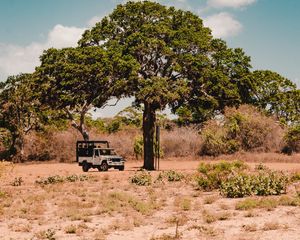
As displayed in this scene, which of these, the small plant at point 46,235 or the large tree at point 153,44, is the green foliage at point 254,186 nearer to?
the small plant at point 46,235

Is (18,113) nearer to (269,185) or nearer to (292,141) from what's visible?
(292,141)

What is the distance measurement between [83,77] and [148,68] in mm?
4841

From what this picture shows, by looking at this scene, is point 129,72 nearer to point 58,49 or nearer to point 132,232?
point 58,49

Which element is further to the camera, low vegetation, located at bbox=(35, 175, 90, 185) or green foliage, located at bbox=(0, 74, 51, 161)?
green foliage, located at bbox=(0, 74, 51, 161)

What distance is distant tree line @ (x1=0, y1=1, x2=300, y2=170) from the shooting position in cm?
3475

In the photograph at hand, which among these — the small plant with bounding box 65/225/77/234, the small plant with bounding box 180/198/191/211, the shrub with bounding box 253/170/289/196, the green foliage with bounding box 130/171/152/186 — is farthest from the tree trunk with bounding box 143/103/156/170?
the small plant with bounding box 65/225/77/234

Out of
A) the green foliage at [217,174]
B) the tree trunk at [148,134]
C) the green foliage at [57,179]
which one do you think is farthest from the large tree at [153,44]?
the green foliage at [217,174]

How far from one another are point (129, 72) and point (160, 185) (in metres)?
12.3

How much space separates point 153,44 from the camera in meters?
34.8

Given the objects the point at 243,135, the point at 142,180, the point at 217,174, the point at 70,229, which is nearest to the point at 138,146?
the point at 243,135

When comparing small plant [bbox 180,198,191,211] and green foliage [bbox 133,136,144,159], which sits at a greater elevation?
green foliage [bbox 133,136,144,159]

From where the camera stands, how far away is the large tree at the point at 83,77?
34.8 metres

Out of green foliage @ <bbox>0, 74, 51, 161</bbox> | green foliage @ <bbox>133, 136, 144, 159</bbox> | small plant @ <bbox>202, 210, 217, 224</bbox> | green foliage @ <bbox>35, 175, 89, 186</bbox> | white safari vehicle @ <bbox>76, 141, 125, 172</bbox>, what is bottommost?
small plant @ <bbox>202, 210, 217, 224</bbox>

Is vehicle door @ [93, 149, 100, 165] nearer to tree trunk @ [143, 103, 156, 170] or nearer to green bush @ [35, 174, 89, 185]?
tree trunk @ [143, 103, 156, 170]
